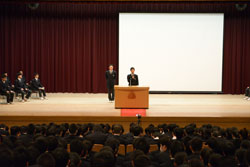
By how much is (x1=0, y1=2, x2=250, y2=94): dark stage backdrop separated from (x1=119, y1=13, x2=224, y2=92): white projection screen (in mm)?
546

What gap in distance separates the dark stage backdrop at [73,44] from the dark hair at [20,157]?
9.21 metres

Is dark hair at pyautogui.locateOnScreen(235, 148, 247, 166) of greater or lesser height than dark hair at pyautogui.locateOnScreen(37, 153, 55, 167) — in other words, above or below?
below

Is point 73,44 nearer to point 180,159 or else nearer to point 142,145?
point 142,145

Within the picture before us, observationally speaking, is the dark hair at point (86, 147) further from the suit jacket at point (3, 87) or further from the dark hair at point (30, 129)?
the suit jacket at point (3, 87)

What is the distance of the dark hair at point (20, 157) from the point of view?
2.71m

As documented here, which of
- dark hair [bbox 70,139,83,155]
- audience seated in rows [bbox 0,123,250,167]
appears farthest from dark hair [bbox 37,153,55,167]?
dark hair [bbox 70,139,83,155]

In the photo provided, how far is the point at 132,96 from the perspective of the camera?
7508 mm

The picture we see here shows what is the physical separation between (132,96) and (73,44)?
531 cm

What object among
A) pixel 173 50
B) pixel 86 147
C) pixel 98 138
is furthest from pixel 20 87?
pixel 86 147

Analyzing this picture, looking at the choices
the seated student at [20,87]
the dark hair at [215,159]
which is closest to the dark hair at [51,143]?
the dark hair at [215,159]

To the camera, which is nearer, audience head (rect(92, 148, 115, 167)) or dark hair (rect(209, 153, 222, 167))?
audience head (rect(92, 148, 115, 167))

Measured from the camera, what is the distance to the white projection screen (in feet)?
37.2

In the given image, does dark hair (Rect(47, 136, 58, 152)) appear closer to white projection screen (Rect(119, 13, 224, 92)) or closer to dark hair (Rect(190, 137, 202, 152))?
dark hair (Rect(190, 137, 202, 152))

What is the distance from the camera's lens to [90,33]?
467 inches
